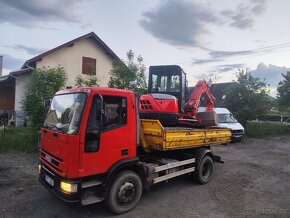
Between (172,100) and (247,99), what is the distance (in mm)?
14955

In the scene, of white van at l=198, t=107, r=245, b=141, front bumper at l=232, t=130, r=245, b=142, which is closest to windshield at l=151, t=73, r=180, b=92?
white van at l=198, t=107, r=245, b=141

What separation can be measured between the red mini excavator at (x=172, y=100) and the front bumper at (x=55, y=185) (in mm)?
2802

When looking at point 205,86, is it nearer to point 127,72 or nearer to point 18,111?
point 127,72

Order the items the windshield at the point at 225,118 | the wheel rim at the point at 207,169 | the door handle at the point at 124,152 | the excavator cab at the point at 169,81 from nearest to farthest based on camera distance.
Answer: the door handle at the point at 124,152
the wheel rim at the point at 207,169
the excavator cab at the point at 169,81
the windshield at the point at 225,118

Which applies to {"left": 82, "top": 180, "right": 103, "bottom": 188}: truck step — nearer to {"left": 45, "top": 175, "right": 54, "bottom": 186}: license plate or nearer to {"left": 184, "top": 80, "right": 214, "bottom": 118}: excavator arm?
{"left": 45, "top": 175, "right": 54, "bottom": 186}: license plate

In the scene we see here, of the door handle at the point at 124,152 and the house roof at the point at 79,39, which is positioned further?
the house roof at the point at 79,39

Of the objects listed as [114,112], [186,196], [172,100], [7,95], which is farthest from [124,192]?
[7,95]

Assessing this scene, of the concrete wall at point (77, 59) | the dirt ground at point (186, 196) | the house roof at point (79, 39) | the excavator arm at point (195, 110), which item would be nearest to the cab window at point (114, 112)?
the dirt ground at point (186, 196)

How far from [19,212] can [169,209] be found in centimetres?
311

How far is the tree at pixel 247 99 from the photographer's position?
794 inches

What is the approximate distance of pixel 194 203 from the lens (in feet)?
20.5

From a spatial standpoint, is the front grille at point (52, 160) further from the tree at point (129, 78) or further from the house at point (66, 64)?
the house at point (66, 64)

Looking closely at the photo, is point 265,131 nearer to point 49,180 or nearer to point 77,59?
point 77,59

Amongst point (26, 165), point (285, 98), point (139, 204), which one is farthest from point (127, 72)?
point (285, 98)
